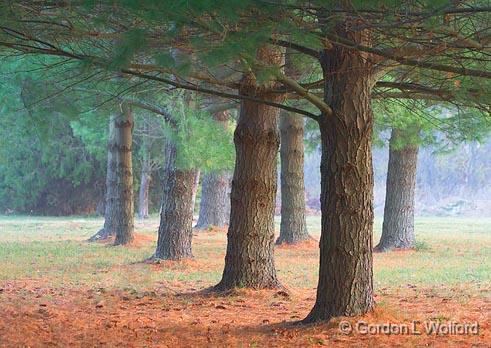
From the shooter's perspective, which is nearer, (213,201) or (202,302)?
(202,302)

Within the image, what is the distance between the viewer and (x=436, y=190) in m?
50.1

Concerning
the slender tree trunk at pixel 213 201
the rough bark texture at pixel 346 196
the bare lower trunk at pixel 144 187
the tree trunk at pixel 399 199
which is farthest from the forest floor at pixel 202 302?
the bare lower trunk at pixel 144 187

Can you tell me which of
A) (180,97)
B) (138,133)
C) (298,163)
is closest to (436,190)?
(138,133)

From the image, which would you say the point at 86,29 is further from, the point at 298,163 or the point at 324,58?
the point at 298,163

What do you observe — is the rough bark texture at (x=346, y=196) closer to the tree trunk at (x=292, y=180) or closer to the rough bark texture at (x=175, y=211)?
the rough bark texture at (x=175, y=211)

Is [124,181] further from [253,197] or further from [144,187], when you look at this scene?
[144,187]

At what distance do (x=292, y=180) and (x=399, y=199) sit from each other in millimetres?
2474

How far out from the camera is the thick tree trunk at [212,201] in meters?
23.7

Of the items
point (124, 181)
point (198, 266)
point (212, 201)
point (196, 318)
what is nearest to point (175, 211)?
point (198, 266)

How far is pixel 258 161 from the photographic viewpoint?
8992 mm

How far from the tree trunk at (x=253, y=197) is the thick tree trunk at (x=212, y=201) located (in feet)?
46.9

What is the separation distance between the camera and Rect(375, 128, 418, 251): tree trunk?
17000 mm

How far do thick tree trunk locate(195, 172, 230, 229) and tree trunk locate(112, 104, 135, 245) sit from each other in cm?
616

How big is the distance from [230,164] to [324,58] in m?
8.36
